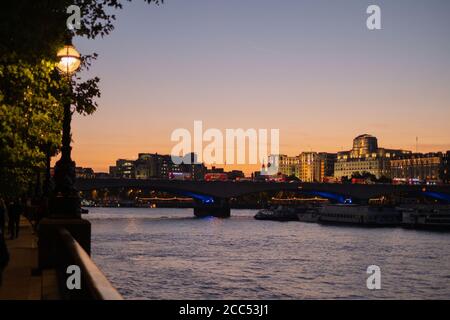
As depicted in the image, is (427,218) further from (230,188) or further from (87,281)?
(87,281)

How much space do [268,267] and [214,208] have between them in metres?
98.8

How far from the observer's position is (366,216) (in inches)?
4316

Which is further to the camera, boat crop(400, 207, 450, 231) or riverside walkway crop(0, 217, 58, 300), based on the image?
boat crop(400, 207, 450, 231)

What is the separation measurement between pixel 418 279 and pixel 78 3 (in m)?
33.4

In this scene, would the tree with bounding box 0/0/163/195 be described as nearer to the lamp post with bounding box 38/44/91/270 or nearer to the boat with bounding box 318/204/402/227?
the lamp post with bounding box 38/44/91/270

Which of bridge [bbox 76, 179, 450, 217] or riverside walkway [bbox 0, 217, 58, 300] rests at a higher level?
bridge [bbox 76, 179, 450, 217]

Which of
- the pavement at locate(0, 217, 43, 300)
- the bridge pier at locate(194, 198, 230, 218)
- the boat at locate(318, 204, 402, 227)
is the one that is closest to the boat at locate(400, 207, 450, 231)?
the boat at locate(318, 204, 402, 227)

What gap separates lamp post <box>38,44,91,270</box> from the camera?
15.1m

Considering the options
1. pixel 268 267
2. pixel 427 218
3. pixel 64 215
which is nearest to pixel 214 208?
pixel 427 218

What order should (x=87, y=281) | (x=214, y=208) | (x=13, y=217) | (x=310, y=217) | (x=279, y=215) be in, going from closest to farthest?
(x=87, y=281) → (x=13, y=217) → (x=310, y=217) → (x=279, y=215) → (x=214, y=208)

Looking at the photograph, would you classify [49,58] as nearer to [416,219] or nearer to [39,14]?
[39,14]

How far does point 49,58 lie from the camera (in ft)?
37.2

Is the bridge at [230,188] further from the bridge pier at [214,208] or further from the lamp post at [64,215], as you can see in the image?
the lamp post at [64,215]

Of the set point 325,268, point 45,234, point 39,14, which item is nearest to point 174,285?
point 325,268
